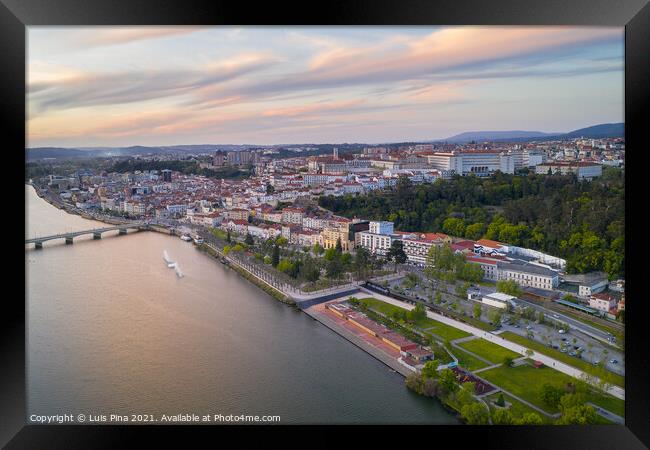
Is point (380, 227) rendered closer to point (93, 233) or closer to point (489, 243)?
point (489, 243)

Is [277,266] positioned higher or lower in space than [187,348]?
higher

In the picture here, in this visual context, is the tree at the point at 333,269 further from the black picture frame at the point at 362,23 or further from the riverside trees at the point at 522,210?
the black picture frame at the point at 362,23

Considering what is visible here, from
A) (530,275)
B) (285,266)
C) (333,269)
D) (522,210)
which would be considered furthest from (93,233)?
(522,210)

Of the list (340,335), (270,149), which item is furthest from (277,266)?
(340,335)

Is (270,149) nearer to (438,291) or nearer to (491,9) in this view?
(438,291)

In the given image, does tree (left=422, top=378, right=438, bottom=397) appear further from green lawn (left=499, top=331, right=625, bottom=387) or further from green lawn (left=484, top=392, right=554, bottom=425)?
green lawn (left=499, top=331, right=625, bottom=387)

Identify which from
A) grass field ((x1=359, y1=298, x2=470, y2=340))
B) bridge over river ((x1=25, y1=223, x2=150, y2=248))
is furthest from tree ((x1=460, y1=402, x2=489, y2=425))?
bridge over river ((x1=25, y1=223, x2=150, y2=248))
